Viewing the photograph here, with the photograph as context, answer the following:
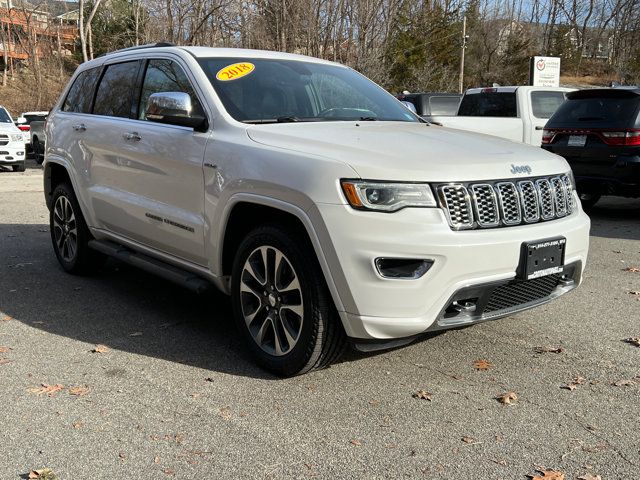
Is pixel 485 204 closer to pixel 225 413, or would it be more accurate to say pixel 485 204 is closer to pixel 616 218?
pixel 225 413

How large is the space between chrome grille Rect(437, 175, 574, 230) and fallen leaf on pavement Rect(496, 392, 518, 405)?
3.01 ft

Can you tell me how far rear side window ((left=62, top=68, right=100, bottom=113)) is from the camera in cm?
Answer: 597

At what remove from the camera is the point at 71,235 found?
6250 mm

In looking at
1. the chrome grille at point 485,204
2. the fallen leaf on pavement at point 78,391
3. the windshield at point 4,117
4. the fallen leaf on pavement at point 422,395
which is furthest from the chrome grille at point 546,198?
the windshield at point 4,117

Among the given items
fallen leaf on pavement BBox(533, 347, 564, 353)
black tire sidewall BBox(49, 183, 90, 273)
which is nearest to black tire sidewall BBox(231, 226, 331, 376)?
fallen leaf on pavement BBox(533, 347, 564, 353)

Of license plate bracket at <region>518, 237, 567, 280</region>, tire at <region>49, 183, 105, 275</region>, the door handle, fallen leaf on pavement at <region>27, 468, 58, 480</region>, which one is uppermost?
the door handle

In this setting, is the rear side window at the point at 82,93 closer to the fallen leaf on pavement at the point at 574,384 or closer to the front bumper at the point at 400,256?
the front bumper at the point at 400,256

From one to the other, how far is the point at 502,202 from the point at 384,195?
68 cm

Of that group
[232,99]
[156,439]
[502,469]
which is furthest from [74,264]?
[502,469]

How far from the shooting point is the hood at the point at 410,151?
341cm

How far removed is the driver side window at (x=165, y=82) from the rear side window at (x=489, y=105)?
9897mm

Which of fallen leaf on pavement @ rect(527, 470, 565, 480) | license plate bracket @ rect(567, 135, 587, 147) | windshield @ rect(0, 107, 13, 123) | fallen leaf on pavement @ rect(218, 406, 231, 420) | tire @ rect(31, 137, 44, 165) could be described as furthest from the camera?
tire @ rect(31, 137, 44, 165)

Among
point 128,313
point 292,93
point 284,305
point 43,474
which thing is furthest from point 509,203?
point 128,313

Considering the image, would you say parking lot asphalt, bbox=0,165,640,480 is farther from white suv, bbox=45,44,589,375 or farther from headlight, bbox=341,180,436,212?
headlight, bbox=341,180,436,212
